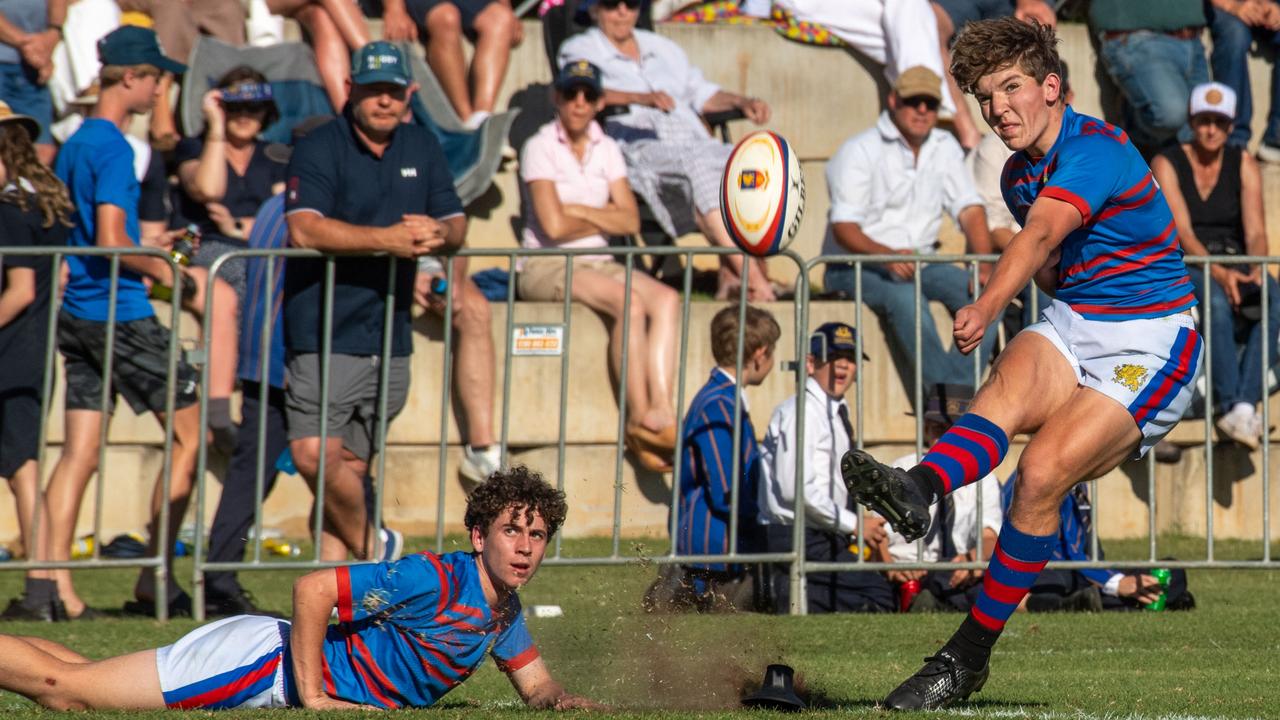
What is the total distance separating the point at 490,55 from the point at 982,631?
7590 millimetres

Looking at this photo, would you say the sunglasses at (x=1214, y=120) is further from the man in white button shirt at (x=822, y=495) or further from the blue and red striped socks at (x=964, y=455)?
the blue and red striped socks at (x=964, y=455)

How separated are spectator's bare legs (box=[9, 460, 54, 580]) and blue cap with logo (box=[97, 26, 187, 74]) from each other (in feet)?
6.88

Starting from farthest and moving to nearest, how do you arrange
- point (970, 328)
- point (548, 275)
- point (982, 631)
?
point (548, 275), point (982, 631), point (970, 328)

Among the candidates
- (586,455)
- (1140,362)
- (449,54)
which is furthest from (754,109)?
(1140,362)

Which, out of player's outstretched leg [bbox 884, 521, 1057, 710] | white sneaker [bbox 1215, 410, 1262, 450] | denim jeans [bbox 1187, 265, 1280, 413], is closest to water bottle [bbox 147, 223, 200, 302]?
player's outstretched leg [bbox 884, 521, 1057, 710]

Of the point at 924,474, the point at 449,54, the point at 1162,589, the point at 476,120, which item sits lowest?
the point at 1162,589

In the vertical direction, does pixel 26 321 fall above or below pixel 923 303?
below

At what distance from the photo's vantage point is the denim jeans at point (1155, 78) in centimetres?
1266

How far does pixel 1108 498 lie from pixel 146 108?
6.47 meters

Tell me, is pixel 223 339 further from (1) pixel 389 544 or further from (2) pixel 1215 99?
(2) pixel 1215 99

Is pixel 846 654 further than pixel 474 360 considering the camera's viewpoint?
No

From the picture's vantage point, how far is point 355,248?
27.4ft

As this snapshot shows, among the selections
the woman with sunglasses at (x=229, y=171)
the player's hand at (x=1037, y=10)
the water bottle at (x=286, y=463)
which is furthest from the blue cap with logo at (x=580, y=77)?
the water bottle at (x=286, y=463)

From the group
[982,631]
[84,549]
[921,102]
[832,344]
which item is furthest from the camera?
[921,102]
